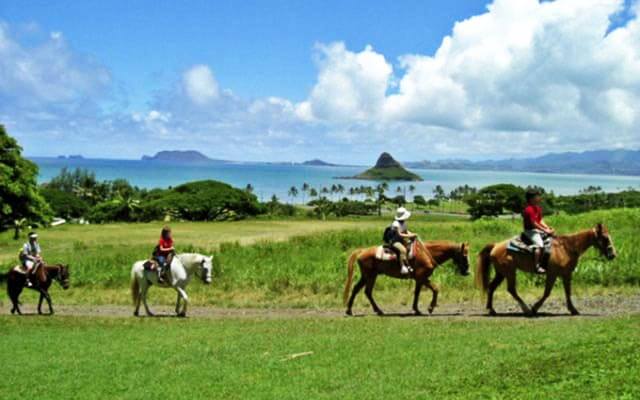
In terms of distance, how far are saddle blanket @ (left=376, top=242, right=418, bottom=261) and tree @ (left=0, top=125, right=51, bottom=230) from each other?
63.0 ft

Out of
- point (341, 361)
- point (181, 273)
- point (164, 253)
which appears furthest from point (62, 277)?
point (341, 361)

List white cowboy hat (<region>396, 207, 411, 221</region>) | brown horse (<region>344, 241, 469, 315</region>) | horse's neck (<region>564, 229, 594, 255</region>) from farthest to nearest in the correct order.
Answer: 1. brown horse (<region>344, 241, 469, 315</region>)
2. white cowboy hat (<region>396, 207, 411, 221</region>)
3. horse's neck (<region>564, 229, 594, 255</region>)

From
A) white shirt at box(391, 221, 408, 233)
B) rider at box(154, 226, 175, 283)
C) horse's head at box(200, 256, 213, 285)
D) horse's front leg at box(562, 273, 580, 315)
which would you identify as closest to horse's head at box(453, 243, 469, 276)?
white shirt at box(391, 221, 408, 233)

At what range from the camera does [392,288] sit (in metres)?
21.0

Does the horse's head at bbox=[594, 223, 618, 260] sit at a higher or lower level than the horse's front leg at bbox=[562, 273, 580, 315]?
higher

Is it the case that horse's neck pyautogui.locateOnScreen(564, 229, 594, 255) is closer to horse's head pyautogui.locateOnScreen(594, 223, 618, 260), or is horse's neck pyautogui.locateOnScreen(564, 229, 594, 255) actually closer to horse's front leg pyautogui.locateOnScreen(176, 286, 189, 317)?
horse's head pyautogui.locateOnScreen(594, 223, 618, 260)

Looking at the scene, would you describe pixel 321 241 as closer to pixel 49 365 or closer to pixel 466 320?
pixel 466 320

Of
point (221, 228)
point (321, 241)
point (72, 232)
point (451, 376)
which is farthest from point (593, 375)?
point (221, 228)

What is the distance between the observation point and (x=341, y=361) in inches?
413

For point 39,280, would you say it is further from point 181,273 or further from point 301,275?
point 301,275

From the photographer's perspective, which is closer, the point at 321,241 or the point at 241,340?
the point at 241,340

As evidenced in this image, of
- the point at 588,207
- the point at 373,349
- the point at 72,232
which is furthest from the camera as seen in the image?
the point at 588,207

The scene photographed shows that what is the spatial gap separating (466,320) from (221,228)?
60953mm

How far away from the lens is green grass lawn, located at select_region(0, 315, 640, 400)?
842cm
